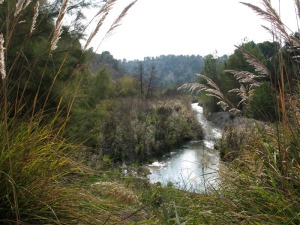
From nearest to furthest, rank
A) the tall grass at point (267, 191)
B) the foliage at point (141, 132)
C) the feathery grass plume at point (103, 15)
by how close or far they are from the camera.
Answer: the tall grass at point (267, 191)
the feathery grass plume at point (103, 15)
the foliage at point (141, 132)

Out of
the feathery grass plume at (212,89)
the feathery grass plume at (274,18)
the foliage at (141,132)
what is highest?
the feathery grass plume at (274,18)

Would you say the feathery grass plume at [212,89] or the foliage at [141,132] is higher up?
the feathery grass plume at [212,89]

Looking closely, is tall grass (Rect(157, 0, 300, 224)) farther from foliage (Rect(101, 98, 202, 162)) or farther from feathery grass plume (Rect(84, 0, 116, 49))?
foliage (Rect(101, 98, 202, 162))

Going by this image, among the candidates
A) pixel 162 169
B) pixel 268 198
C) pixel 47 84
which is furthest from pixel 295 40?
pixel 162 169

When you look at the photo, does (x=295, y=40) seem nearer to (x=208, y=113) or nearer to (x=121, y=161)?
(x=121, y=161)

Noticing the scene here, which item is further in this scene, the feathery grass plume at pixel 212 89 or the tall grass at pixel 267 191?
the feathery grass plume at pixel 212 89

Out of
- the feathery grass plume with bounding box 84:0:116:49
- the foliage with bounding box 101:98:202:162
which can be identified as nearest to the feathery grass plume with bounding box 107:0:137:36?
the feathery grass plume with bounding box 84:0:116:49

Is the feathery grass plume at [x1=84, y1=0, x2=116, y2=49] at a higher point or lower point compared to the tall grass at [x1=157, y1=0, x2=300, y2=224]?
higher

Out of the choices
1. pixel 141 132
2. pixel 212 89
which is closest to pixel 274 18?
pixel 212 89

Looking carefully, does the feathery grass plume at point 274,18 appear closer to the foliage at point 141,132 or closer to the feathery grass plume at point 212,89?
the feathery grass plume at point 212,89

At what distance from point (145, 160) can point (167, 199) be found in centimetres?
1031

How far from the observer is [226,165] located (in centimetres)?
329

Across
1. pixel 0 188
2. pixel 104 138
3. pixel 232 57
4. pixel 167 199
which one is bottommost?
pixel 104 138

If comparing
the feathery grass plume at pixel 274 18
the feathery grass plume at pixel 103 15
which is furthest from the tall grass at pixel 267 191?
the feathery grass plume at pixel 103 15
